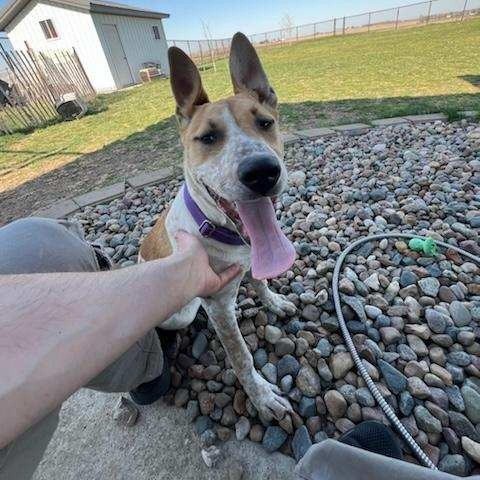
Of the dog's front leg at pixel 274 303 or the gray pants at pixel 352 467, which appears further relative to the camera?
the dog's front leg at pixel 274 303

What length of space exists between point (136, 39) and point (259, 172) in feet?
82.4

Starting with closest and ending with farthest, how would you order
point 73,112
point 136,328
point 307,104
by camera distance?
point 136,328 → point 307,104 → point 73,112

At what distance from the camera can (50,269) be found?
159cm

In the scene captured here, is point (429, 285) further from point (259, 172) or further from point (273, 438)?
point (259, 172)

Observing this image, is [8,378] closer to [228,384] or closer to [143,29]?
Result: [228,384]

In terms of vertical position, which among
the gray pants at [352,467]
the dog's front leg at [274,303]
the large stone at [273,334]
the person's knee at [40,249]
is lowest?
the large stone at [273,334]

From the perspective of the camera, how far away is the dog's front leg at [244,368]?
183 cm

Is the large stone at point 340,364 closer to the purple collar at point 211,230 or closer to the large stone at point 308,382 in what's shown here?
the large stone at point 308,382

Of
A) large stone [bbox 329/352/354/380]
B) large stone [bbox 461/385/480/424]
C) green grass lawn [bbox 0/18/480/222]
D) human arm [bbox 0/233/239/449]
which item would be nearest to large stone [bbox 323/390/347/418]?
large stone [bbox 329/352/354/380]

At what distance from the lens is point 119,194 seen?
4.55 m

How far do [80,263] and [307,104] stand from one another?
7.09 m

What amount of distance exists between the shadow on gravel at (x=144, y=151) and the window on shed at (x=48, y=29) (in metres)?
17.5

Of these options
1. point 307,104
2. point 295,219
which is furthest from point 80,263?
point 307,104

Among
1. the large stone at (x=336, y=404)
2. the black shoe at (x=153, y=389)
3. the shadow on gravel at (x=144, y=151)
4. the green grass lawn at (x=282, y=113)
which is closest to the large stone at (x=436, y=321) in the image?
the large stone at (x=336, y=404)
